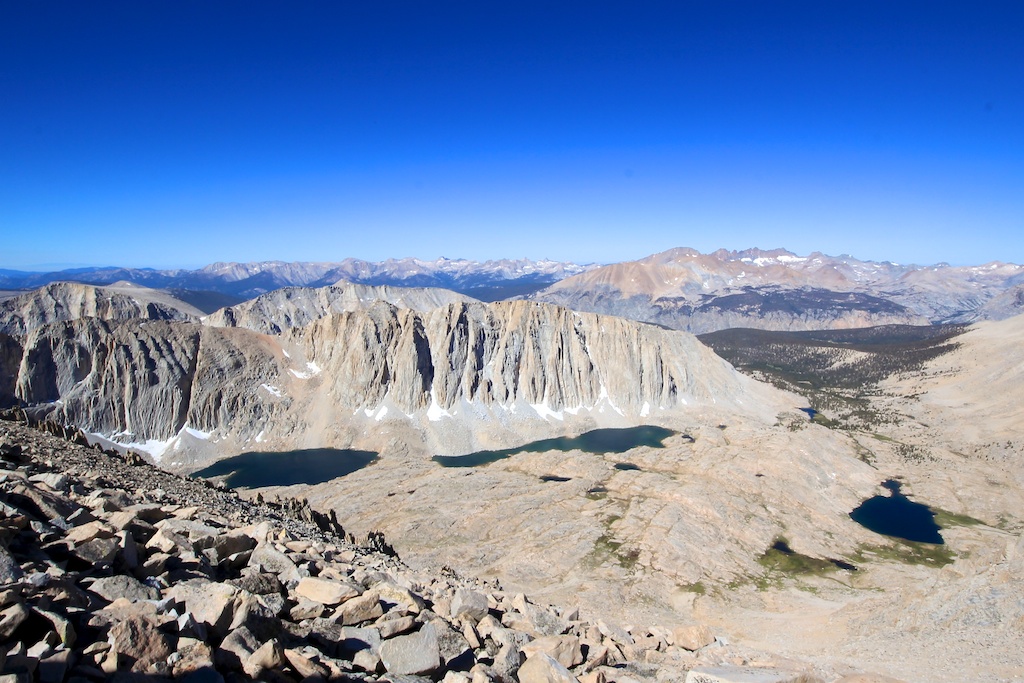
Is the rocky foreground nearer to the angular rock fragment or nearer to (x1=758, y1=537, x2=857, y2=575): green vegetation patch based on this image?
the angular rock fragment

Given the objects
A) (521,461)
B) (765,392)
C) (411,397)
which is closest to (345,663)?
(521,461)

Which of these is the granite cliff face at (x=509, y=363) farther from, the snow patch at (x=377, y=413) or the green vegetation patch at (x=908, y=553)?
the green vegetation patch at (x=908, y=553)

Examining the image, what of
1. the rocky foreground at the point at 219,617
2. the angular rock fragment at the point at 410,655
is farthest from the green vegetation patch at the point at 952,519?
the angular rock fragment at the point at 410,655

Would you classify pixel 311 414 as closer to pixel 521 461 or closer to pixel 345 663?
pixel 521 461

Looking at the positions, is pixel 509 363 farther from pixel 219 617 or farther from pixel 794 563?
pixel 219 617

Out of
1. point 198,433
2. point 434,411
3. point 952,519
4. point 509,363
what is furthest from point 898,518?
point 198,433

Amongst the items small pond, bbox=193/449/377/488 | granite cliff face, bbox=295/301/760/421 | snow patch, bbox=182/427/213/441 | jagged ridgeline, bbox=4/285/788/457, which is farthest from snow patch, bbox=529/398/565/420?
snow patch, bbox=182/427/213/441
